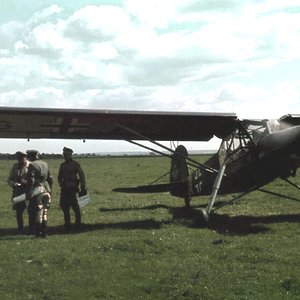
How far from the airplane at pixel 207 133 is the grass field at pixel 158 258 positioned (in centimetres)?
107

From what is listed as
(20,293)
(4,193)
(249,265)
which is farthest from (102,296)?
(4,193)

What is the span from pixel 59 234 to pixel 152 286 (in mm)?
4765

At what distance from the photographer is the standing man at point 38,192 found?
10023 mm

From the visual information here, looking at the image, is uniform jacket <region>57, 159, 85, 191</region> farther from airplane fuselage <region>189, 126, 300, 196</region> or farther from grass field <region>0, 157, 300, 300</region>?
airplane fuselage <region>189, 126, 300, 196</region>

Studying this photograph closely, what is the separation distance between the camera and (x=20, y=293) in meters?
6.01

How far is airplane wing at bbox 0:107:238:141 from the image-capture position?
1126 centimetres

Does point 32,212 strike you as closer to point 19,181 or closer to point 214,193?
point 19,181

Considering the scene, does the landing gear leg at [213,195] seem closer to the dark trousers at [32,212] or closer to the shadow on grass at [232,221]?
the shadow on grass at [232,221]

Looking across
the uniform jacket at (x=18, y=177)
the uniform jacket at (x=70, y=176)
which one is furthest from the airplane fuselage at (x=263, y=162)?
the uniform jacket at (x=18, y=177)

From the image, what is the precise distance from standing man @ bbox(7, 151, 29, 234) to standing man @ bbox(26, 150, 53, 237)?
552mm

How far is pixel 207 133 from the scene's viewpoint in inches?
543

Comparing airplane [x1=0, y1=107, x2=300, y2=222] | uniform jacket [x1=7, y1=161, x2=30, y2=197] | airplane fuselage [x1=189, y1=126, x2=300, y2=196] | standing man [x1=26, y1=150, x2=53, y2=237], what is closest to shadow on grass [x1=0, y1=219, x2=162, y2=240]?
standing man [x1=26, y1=150, x2=53, y2=237]

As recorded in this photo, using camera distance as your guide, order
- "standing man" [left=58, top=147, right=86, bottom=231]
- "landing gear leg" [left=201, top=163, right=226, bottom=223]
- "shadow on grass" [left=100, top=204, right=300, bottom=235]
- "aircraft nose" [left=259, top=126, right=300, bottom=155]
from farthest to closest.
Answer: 1. "standing man" [left=58, top=147, right=86, bottom=231]
2. "landing gear leg" [left=201, top=163, right=226, bottom=223]
3. "shadow on grass" [left=100, top=204, right=300, bottom=235]
4. "aircraft nose" [left=259, top=126, right=300, bottom=155]

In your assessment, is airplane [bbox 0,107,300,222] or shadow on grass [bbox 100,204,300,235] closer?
shadow on grass [bbox 100,204,300,235]
